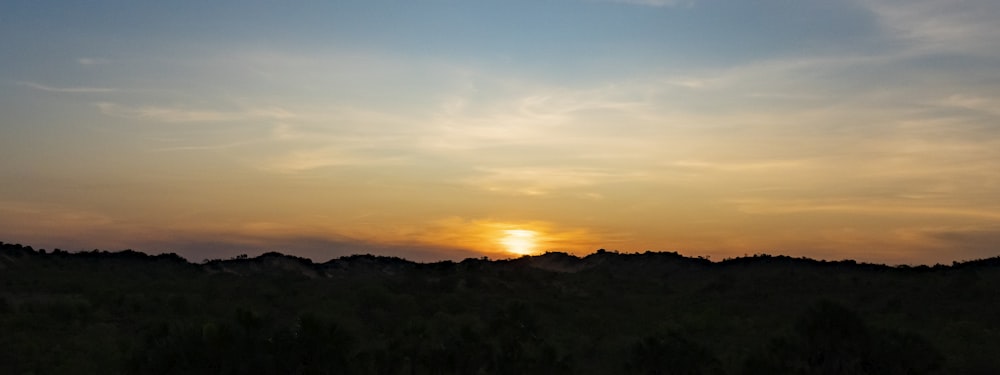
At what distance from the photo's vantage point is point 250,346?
36062 mm

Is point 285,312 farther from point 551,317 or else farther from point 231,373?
point 231,373

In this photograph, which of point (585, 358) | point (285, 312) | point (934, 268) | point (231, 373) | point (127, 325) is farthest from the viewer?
point (934, 268)

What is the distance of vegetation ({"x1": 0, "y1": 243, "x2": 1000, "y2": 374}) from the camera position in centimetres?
4172

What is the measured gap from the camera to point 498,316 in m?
52.6

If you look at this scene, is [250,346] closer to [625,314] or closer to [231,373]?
[231,373]

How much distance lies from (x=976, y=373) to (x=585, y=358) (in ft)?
80.1

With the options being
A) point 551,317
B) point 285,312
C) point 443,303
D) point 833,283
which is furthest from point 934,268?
point 285,312

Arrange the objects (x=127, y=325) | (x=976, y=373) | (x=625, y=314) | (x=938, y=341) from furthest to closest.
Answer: (x=625, y=314)
(x=127, y=325)
(x=938, y=341)
(x=976, y=373)

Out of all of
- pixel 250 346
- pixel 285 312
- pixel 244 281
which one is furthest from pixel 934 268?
pixel 250 346

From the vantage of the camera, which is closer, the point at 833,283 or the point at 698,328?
the point at 698,328

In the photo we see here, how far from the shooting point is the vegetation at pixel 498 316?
4172 cm

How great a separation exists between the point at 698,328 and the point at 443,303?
101 ft

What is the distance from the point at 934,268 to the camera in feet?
344

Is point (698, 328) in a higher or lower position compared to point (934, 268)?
lower
